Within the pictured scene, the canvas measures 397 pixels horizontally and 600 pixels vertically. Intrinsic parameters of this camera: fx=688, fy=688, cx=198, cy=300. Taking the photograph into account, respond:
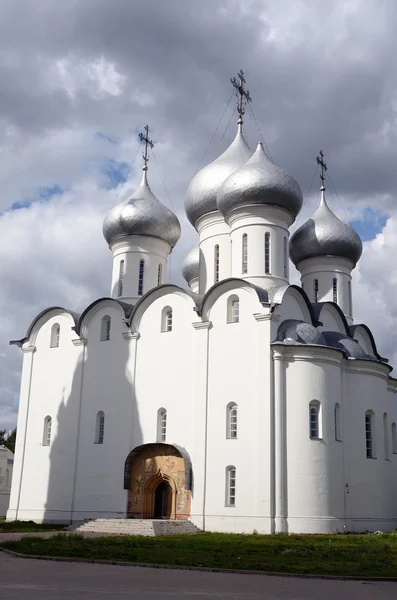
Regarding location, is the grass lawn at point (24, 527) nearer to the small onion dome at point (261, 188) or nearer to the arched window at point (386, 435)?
the arched window at point (386, 435)

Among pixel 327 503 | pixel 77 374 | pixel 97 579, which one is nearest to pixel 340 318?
pixel 327 503

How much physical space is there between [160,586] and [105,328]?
52.5ft

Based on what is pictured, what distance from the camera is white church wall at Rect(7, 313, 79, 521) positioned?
75.6 feet

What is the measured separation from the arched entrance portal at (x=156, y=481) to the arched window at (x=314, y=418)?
12.4 feet

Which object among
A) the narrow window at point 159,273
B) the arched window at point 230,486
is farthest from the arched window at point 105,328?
the arched window at point 230,486

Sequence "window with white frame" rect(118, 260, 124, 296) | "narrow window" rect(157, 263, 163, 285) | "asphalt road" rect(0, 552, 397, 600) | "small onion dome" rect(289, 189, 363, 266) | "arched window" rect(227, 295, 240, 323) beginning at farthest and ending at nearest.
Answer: "narrow window" rect(157, 263, 163, 285)
"window with white frame" rect(118, 260, 124, 296)
"small onion dome" rect(289, 189, 363, 266)
"arched window" rect(227, 295, 240, 323)
"asphalt road" rect(0, 552, 397, 600)

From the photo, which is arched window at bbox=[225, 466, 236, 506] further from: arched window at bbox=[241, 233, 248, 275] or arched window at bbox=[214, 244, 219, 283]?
arched window at bbox=[214, 244, 219, 283]

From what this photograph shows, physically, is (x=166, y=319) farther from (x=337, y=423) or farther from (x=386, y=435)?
(x=386, y=435)

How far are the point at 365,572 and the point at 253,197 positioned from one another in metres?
14.8

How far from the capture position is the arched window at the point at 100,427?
74.6ft

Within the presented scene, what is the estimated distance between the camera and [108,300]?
23.9m

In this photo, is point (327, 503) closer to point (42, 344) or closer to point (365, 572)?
point (365, 572)

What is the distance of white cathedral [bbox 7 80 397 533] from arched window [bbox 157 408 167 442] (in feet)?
0.14

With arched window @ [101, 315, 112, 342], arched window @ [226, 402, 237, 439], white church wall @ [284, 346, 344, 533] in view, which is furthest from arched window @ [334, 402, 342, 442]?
arched window @ [101, 315, 112, 342]
